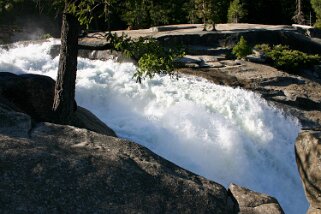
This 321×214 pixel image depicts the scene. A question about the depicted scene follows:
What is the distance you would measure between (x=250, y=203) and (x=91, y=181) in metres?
1.81

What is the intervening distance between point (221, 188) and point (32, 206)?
2.15m

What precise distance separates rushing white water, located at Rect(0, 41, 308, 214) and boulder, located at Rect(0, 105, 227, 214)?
21.8 ft

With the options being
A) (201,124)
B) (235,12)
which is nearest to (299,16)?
(235,12)

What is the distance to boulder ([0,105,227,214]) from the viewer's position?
465 centimetres

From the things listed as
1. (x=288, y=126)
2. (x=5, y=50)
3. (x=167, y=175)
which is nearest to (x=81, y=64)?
(x=5, y=50)

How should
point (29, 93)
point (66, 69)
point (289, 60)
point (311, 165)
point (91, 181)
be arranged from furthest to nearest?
1. point (289, 60)
2. point (29, 93)
3. point (66, 69)
4. point (311, 165)
5. point (91, 181)

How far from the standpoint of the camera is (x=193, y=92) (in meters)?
17.7

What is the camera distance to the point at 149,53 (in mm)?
8273

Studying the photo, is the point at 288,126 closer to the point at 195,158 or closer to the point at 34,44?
the point at 195,158

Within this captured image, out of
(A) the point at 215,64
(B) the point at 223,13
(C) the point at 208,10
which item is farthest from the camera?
(B) the point at 223,13

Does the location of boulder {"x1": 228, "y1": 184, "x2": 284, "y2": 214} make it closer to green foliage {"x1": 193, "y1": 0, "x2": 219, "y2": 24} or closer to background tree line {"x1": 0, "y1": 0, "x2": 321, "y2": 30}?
background tree line {"x1": 0, "y1": 0, "x2": 321, "y2": 30}

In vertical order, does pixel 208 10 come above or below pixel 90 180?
above

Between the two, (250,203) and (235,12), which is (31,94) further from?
(235,12)

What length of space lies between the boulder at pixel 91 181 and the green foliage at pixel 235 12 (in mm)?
40851
